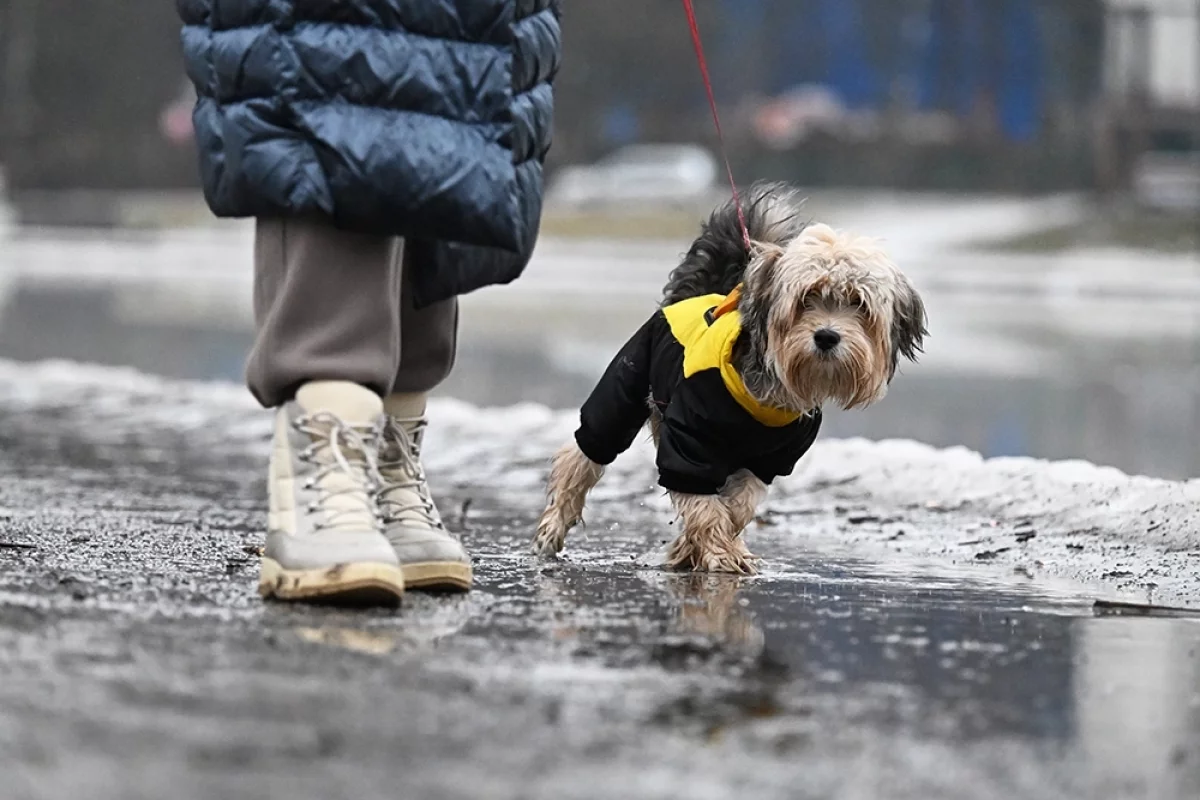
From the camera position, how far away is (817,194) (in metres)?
39.8

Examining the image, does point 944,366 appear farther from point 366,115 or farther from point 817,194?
point 817,194

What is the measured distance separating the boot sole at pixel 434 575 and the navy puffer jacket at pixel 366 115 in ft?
2.02

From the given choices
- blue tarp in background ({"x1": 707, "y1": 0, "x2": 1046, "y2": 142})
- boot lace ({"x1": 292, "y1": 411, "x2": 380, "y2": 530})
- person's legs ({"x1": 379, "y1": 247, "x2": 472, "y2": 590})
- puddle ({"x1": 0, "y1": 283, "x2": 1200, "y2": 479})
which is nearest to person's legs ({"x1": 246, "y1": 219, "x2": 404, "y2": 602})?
boot lace ({"x1": 292, "y1": 411, "x2": 380, "y2": 530})

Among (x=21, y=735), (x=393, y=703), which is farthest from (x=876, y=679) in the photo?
(x=21, y=735)

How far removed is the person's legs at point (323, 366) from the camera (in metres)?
3.68

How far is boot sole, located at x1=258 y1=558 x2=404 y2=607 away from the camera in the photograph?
349 centimetres

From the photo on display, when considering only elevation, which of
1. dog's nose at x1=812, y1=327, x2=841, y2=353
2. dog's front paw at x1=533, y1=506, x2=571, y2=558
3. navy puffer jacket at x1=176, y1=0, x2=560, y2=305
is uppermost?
navy puffer jacket at x1=176, y1=0, x2=560, y2=305

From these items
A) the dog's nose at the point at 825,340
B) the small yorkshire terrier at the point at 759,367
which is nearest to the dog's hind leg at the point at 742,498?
the small yorkshire terrier at the point at 759,367

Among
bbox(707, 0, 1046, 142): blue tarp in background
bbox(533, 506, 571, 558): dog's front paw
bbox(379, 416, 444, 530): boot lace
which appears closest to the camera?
bbox(379, 416, 444, 530): boot lace

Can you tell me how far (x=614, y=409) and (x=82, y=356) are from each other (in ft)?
28.5

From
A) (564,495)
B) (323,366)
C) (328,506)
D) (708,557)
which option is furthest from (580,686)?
(564,495)

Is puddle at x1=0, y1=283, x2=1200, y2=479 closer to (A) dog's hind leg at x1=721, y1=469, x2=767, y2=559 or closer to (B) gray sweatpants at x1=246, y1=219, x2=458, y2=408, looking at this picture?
(A) dog's hind leg at x1=721, y1=469, x2=767, y2=559

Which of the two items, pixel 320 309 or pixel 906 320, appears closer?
pixel 320 309

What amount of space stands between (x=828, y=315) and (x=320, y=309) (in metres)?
1.49
